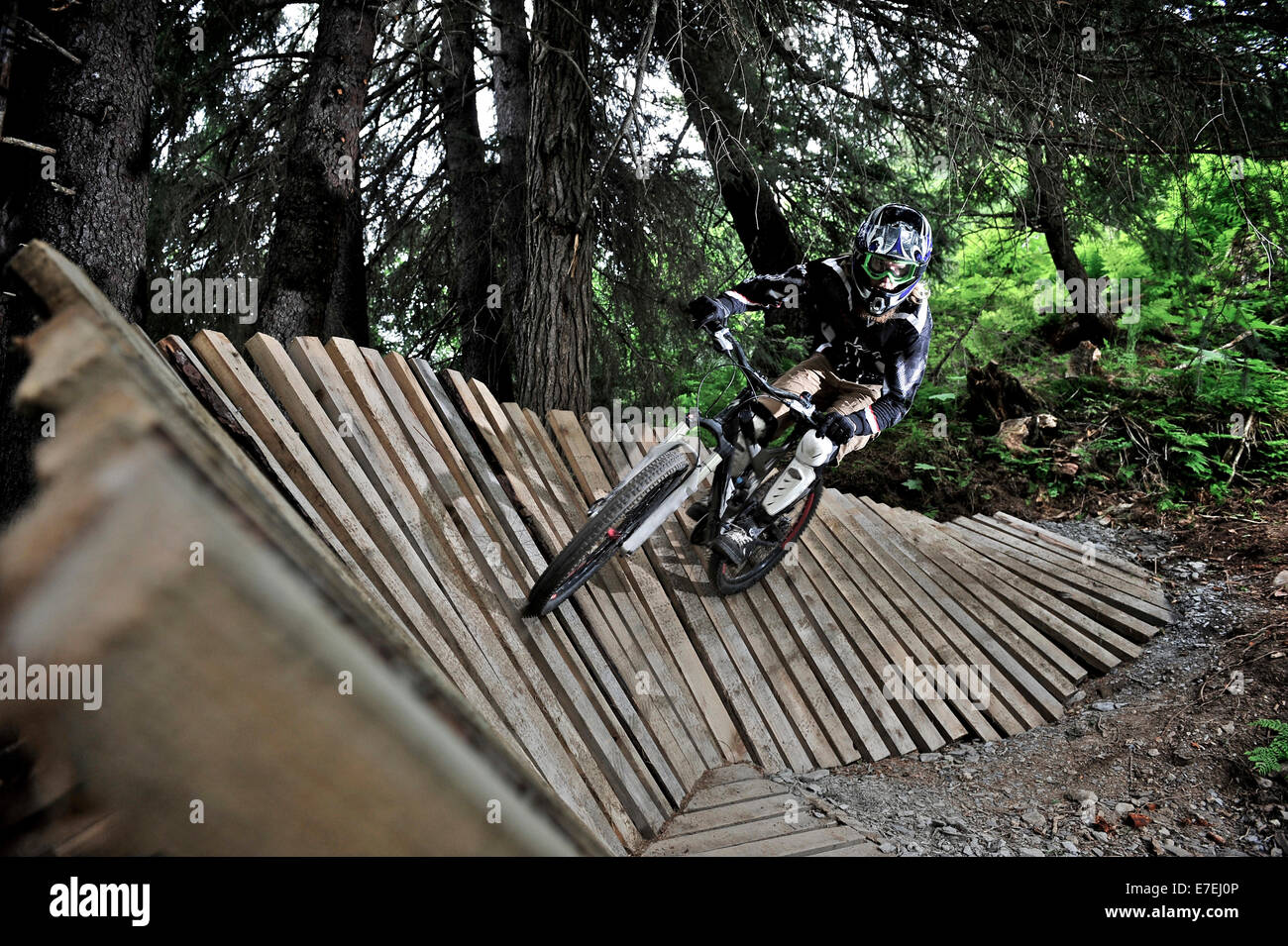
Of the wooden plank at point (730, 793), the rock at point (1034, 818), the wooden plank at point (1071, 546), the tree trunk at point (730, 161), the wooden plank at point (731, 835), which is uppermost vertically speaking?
the tree trunk at point (730, 161)

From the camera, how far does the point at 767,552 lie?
17.0 ft

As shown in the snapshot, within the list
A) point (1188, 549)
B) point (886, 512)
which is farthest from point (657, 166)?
point (1188, 549)

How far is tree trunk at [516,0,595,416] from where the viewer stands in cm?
619

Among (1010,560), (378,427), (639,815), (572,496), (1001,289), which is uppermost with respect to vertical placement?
(1001,289)

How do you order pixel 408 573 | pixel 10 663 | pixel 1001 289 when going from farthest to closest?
pixel 1001 289 < pixel 408 573 < pixel 10 663

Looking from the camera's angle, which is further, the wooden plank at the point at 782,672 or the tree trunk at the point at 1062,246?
the tree trunk at the point at 1062,246

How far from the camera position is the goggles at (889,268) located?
4516 millimetres

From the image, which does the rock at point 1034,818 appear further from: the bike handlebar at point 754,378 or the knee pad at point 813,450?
the bike handlebar at point 754,378

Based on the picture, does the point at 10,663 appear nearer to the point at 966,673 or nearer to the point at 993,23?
the point at 966,673

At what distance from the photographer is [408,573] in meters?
3.27

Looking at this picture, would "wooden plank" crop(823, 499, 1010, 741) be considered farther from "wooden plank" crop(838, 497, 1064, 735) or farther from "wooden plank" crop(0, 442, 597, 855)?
"wooden plank" crop(0, 442, 597, 855)

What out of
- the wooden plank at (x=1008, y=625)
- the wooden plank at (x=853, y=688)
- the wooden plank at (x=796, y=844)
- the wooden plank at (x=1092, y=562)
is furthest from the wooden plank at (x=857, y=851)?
the wooden plank at (x=1092, y=562)

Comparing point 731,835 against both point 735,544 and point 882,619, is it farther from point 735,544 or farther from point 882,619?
point 882,619

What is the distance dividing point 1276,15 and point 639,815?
7.11m
